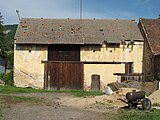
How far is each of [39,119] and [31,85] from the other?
22093 mm

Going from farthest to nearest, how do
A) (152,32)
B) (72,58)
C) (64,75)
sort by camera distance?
(152,32) → (72,58) → (64,75)

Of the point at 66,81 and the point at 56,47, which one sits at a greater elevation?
the point at 56,47

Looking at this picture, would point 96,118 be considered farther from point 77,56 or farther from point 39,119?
point 77,56

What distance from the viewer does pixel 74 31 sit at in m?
36.5

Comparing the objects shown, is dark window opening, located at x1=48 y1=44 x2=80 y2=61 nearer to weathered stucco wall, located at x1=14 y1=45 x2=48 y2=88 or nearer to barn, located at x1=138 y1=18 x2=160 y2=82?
weathered stucco wall, located at x1=14 y1=45 x2=48 y2=88

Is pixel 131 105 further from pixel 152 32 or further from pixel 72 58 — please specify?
pixel 152 32

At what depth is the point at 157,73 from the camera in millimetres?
32031

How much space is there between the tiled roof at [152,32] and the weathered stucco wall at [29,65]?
1135 centimetres

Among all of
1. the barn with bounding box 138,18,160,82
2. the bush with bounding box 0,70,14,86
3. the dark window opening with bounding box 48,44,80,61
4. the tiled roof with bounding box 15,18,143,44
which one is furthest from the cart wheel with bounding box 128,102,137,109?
the bush with bounding box 0,70,14,86

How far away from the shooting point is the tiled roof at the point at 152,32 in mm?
34372

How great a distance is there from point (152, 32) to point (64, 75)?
36.8 feet

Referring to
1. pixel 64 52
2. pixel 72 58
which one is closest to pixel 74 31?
pixel 64 52

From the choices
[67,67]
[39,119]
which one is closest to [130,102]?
[39,119]

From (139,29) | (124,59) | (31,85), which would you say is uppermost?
(139,29)
